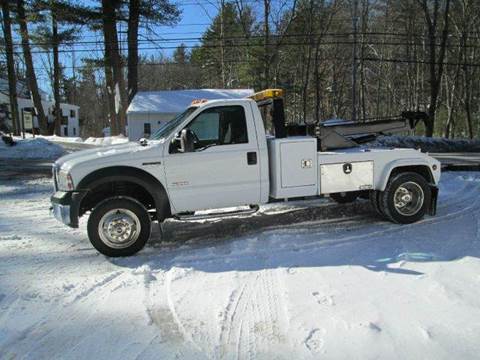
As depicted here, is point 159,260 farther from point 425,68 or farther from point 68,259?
point 425,68

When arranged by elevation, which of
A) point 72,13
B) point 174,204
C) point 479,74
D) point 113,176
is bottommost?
point 174,204

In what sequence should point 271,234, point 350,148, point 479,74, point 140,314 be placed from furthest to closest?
point 479,74 < point 350,148 < point 271,234 < point 140,314

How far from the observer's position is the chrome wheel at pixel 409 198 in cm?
740

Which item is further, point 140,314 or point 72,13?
point 72,13

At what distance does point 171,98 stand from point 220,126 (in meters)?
26.3

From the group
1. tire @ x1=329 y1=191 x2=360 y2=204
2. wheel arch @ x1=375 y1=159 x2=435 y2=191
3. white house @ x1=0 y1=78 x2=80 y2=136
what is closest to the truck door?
wheel arch @ x1=375 y1=159 x2=435 y2=191

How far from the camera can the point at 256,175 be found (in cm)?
668

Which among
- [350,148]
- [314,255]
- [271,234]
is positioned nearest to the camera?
[314,255]

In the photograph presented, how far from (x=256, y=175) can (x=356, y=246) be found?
1751 mm

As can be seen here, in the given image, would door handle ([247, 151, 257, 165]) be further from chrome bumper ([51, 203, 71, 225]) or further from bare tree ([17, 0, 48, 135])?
bare tree ([17, 0, 48, 135])

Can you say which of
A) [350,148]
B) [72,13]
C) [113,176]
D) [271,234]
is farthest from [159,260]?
[72,13]

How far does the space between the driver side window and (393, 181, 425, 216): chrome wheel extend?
2782mm

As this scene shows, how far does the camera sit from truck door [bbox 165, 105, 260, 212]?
638cm

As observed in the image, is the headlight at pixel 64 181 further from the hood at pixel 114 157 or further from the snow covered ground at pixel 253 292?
the snow covered ground at pixel 253 292
